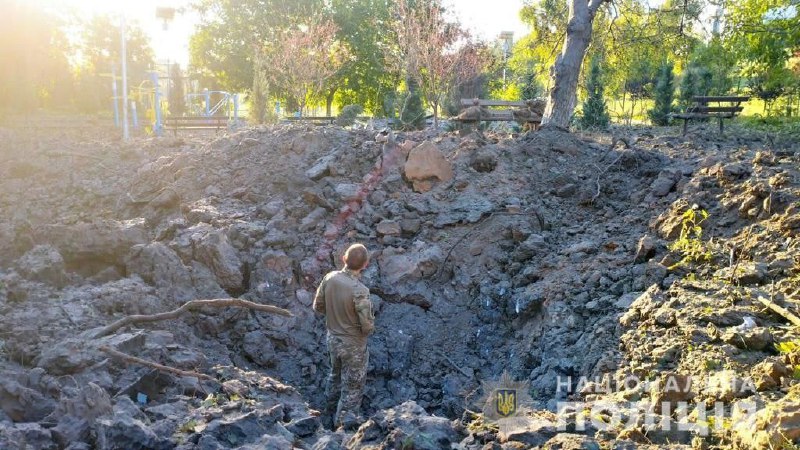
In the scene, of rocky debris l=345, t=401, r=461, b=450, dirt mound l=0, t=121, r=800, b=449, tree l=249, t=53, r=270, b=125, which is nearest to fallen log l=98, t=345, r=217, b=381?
dirt mound l=0, t=121, r=800, b=449

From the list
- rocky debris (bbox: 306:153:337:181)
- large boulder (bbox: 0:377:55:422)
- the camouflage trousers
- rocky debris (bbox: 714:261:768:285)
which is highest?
rocky debris (bbox: 306:153:337:181)

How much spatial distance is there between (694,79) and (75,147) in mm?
24026

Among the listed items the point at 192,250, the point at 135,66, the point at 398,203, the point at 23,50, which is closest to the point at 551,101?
the point at 398,203

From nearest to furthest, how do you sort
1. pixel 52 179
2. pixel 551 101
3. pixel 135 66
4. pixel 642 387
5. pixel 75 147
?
pixel 642 387, pixel 52 179, pixel 75 147, pixel 551 101, pixel 135 66

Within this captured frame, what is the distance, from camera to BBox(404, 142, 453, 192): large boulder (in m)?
8.73

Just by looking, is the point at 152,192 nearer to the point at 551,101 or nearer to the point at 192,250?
the point at 192,250

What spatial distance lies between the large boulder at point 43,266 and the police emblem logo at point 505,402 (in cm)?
427

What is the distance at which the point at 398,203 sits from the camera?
8.38 meters

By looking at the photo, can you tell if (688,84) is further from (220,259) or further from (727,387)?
(727,387)

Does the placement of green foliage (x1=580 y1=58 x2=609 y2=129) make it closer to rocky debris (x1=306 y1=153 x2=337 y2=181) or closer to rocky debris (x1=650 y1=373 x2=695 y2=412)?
rocky debris (x1=306 y1=153 x2=337 y2=181)

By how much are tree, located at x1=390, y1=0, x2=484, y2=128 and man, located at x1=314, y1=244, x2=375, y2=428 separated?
9669 millimetres

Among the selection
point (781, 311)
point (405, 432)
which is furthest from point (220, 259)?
point (781, 311)

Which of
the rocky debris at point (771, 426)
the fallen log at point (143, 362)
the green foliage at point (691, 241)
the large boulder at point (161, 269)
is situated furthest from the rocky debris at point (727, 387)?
the large boulder at point (161, 269)

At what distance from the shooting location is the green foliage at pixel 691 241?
5871mm
